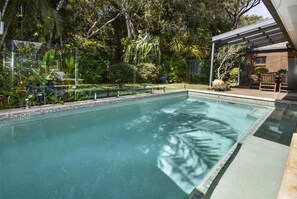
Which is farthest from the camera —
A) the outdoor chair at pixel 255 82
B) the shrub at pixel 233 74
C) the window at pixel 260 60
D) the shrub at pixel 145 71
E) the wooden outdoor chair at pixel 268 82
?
the window at pixel 260 60

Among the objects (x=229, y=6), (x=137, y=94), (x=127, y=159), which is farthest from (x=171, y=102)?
(x=229, y=6)

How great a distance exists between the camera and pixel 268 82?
487 inches

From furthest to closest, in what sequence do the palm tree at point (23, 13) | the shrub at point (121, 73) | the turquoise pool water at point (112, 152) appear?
the shrub at point (121, 73)
the palm tree at point (23, 13)
the turquoise pool water at point (112, 152)

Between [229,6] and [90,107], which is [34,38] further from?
[229,6]

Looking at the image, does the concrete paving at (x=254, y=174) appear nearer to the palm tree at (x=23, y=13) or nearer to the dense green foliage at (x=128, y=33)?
the dense green foliage at (x=128, y=33)

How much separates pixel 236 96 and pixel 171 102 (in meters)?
3.31

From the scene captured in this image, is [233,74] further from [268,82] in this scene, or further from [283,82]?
[283,82]

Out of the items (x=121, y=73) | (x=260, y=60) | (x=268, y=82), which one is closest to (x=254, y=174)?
(x=268, y=82)

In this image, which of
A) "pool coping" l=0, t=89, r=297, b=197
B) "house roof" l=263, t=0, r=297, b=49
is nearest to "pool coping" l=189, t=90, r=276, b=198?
"pool coping" l=0, t=89, r=297, b=197

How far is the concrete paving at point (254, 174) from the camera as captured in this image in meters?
2.58

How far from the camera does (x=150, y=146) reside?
494 centimetres

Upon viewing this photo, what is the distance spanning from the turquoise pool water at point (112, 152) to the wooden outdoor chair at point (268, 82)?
220 inches

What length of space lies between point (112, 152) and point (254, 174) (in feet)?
9.10

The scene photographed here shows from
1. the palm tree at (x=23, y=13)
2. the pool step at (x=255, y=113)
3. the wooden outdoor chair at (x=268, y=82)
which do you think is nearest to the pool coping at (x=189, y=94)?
the pool step at (x=255, y=113)
